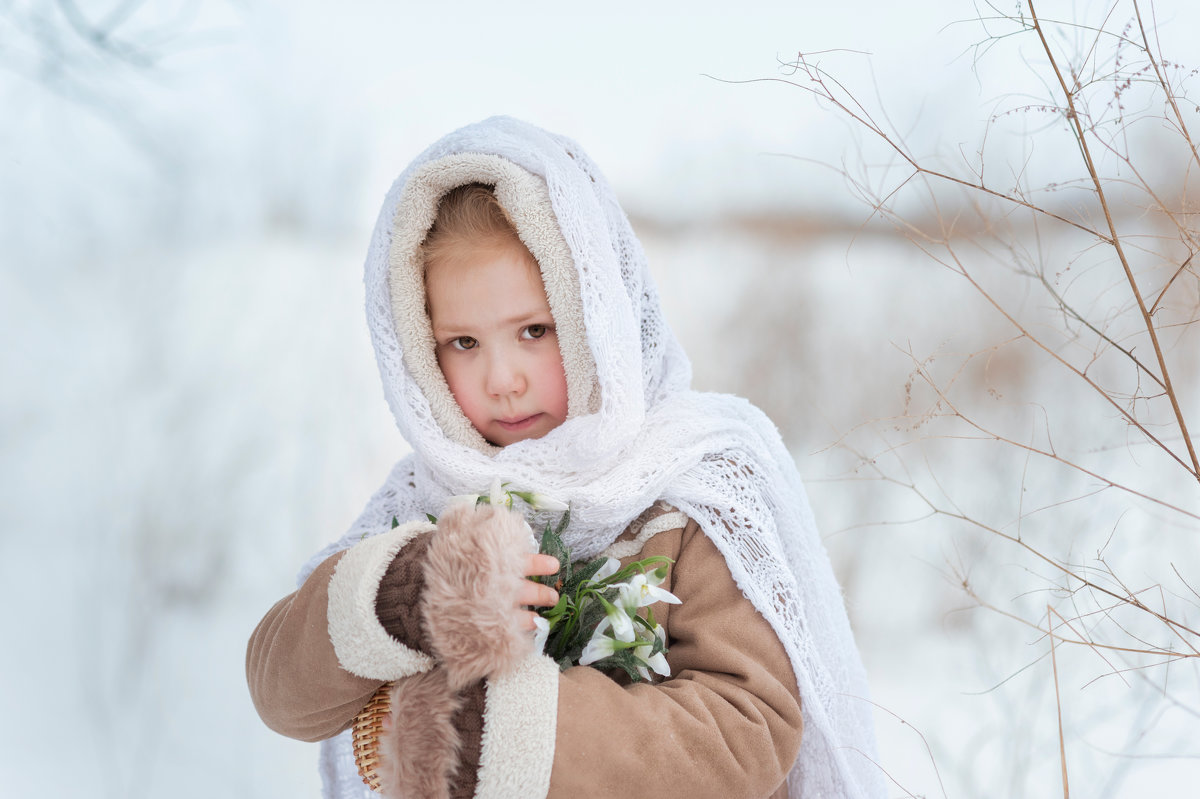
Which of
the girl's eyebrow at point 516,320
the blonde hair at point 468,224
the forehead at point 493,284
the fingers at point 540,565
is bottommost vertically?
the fingers at point 540,565

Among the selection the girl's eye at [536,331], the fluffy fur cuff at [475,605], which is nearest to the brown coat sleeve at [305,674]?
the fluffy fur cuff at [475,605]

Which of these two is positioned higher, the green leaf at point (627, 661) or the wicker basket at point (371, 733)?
the green leaf at point (627, 661)

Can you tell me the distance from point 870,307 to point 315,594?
1.61 metres

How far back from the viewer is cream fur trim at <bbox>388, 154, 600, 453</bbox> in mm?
1031

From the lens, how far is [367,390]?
215 centimetres

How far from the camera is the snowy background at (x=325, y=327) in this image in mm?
1775

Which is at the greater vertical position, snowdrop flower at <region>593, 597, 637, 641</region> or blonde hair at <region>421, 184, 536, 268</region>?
blonde hair at <region>421, 184, 536, 268</region>

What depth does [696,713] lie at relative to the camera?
0.87 metres

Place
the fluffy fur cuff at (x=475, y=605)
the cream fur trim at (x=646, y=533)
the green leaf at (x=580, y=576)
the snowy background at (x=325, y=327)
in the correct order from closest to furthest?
the fluffy fur cuff at (x=475, y=605)
the green leaf at (x=580, y=576)
the cream fur trim at (x=646, y=533)
the snowy background at (x=325, y=327)

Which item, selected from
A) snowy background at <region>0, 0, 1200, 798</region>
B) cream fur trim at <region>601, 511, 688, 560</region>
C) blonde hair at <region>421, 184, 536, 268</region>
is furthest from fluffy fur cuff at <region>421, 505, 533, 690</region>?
snowy background at <region>0, 0, 1200, 798</region>

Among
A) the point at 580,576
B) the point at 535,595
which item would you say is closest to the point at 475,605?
the point at 535,595

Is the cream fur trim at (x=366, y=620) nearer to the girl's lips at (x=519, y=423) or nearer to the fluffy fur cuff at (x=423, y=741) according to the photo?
the fluffy fur cuff at (x=423, y=741)

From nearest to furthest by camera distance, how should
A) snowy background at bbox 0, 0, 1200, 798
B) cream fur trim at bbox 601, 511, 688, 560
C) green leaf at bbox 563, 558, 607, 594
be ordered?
green leaf at bbox 563, 558, 607, 594 → cream fur trim at bbox 601, 511, 688, 560 → snowy background at bbox 0, 0, 1200, 798

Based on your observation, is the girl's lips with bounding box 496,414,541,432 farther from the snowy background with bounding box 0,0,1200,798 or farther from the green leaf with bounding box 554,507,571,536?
the snowy background with bounding box 0,0,1200,798
